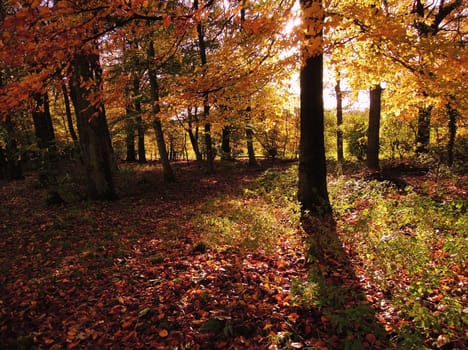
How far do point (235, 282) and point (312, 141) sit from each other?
390cm

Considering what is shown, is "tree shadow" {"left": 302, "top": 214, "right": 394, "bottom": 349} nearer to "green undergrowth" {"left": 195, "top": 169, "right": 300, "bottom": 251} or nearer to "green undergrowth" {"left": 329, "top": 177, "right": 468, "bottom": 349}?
"green undergrowth" {"left": 329, "top": 177, "right": 468, "bottom": 349}

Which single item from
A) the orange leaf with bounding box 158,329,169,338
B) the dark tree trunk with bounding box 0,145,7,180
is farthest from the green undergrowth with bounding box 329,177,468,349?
the dark tree trunk with bounding box 0,145,7,180

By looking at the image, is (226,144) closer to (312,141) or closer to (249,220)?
(249,220)

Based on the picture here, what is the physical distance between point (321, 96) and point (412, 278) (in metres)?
4.34

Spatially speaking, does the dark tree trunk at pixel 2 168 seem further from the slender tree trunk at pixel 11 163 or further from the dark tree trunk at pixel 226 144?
the dark tree trunk at pixel 226 144

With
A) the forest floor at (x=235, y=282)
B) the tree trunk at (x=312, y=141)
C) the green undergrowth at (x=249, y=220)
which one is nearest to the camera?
the forest floor at (x=235, y=282)

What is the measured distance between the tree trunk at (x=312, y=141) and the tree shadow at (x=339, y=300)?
143cm

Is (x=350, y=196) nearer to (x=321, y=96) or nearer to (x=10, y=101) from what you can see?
(x=321, y=96)

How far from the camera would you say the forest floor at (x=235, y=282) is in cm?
337

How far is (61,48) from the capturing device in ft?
11.5

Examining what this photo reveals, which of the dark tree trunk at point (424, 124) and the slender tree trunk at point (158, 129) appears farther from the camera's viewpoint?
the slender tree trunk at point (158, 129)

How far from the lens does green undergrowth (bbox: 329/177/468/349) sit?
3.08 metres

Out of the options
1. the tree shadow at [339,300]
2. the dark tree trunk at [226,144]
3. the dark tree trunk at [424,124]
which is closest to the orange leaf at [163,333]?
the tree shadow at [339,300]

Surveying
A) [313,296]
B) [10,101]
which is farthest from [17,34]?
[313,296]
